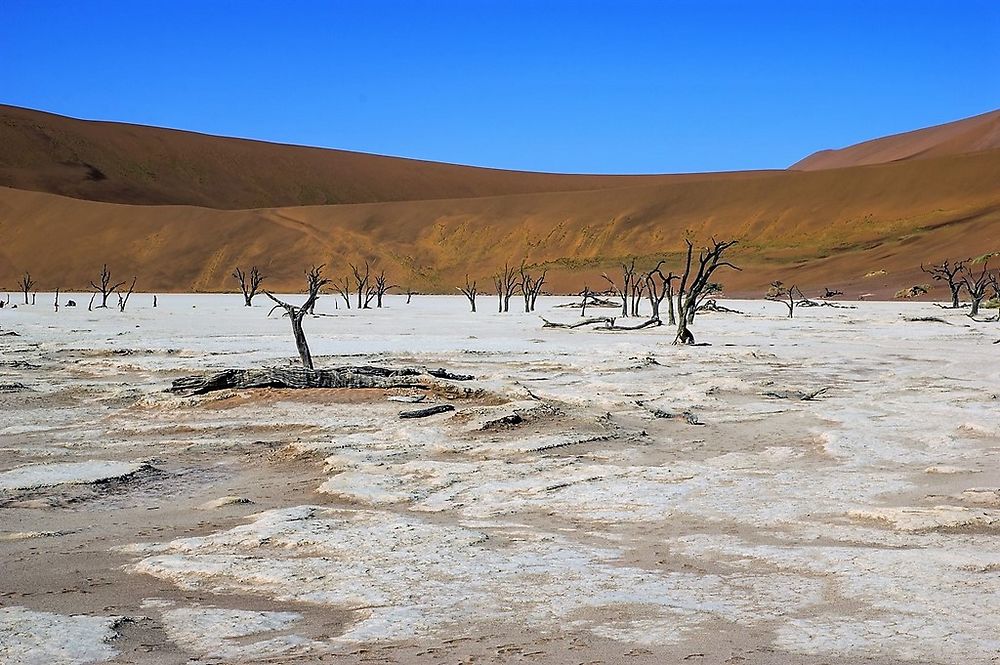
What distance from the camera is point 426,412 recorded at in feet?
34.4

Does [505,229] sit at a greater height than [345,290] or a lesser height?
greater

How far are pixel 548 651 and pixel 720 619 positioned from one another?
0.79 metres

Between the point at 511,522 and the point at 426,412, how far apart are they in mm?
4013

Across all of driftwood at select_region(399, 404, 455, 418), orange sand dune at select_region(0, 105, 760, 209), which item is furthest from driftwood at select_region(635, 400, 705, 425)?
orange sand dune at select_region(0, 105, 760, 209)

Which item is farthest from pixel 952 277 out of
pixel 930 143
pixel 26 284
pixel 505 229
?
pixel 930 143

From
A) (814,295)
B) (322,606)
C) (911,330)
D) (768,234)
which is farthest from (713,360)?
(768,234)

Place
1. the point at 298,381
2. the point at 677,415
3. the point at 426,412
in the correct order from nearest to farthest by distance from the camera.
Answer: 1. the point at 426,412
2. the point at 677,415
3. the point at 298,381

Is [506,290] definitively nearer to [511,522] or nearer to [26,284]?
[26,284]

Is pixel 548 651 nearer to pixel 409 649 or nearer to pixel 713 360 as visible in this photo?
pixel 409 649

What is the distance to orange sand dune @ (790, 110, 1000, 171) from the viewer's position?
484ft

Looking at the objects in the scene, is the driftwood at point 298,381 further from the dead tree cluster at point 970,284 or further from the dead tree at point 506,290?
the dead tree at point 506,290

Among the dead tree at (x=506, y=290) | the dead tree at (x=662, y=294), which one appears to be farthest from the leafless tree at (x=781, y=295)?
the dead tree at (x=506, y=290)

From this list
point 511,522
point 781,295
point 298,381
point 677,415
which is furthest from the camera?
point 781,295

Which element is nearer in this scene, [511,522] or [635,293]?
[511,522]
